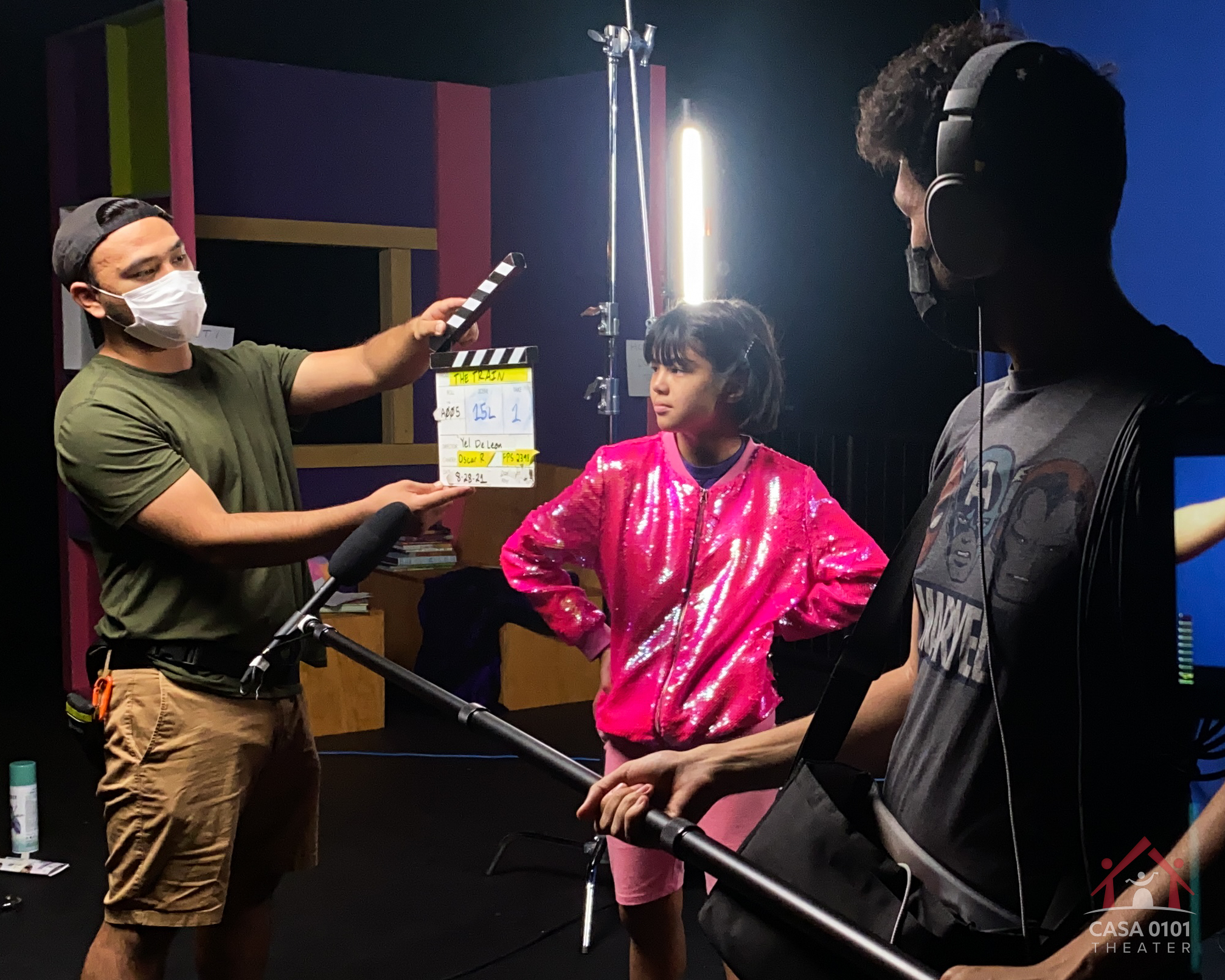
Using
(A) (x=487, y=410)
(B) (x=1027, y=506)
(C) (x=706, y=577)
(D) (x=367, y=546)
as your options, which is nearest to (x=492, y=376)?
(A) (x=487, y=410)

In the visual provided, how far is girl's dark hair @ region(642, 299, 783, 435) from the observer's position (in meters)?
2.38

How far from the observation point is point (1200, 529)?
97cm

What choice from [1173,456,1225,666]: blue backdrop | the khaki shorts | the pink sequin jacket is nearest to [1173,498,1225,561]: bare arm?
[1173,456,1225,666]: blue backdrop

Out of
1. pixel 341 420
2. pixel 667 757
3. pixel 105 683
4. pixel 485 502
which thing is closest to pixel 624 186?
pixel 485 502

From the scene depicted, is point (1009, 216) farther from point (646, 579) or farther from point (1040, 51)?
point (646, 579)

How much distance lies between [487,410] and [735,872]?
0.95 m

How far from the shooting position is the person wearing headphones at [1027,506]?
923 mm

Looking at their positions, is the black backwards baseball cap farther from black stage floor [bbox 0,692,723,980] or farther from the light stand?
black stage floor [bbox 0,692,723,980]

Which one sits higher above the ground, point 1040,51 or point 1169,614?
point 1040,51

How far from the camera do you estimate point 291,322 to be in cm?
580

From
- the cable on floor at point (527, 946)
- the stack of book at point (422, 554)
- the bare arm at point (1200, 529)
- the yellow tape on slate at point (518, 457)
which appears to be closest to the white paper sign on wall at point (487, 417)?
the yellow tape on slate at point (518, 457)

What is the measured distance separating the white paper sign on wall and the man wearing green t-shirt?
0.14m

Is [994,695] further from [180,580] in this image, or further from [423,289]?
[423,289]

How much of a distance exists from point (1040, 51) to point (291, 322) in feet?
16.9
